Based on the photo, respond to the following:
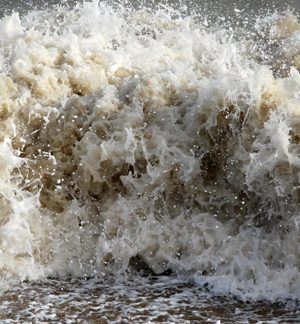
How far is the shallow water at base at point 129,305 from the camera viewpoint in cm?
483

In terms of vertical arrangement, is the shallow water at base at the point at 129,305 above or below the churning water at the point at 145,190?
below

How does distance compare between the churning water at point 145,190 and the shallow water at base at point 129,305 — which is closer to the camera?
the shallow water at base at point 129,305

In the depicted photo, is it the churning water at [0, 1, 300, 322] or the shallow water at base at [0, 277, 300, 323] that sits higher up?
the churning water at [0, 1, 300, 322]

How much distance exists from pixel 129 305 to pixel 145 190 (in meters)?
1.27

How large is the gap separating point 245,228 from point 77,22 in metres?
3.88

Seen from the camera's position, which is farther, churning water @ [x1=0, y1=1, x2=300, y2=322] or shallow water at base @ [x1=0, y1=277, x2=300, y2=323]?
churning water @ [x1=0, y1=1, x2=300, y2=322]

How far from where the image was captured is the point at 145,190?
6.03 meters

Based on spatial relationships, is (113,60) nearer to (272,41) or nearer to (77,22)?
(77,22)

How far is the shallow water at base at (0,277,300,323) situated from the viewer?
15.8ft

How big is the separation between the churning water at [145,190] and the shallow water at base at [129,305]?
16 mm

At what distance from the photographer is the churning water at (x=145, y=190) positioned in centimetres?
529

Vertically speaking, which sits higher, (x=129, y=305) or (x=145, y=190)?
(x=145, y=190)

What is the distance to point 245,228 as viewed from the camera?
5.79m

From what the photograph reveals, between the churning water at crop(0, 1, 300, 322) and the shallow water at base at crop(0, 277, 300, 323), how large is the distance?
16 mm
